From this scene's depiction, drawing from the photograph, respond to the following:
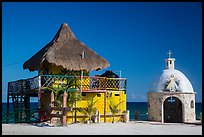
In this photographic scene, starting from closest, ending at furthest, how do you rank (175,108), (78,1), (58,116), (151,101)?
(78,1), (58,116), (151,101), (175,108)

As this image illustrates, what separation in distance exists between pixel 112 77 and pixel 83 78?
7.46 feet

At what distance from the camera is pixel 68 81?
19.5m

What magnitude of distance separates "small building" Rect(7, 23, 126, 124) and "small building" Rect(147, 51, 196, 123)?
1886 mm

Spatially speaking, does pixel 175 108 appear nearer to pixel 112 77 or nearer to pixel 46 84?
pixel 112 77

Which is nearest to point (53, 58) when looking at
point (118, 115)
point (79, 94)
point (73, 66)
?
point (73, 66)

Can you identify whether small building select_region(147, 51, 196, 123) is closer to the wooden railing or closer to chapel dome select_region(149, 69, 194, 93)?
chapel dome select_region(149, 69, 194, 93)

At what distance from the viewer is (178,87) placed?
69.1 feet

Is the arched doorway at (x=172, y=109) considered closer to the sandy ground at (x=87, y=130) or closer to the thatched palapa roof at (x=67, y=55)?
the thatched palapa roof at (x=67, y=55)

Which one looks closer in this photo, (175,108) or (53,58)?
(53,58)

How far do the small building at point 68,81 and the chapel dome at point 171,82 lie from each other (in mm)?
2131

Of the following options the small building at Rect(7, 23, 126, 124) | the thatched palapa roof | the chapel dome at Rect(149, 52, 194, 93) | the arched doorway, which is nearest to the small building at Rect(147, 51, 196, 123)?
the chapel dome at Rect(149, 52, 194, 93)

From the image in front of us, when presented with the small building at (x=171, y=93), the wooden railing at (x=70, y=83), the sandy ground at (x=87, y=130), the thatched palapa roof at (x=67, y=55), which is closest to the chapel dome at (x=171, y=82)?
the small building at (x=171, y=93)

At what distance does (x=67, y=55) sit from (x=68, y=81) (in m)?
1.58

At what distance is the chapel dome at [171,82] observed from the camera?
21.0m
